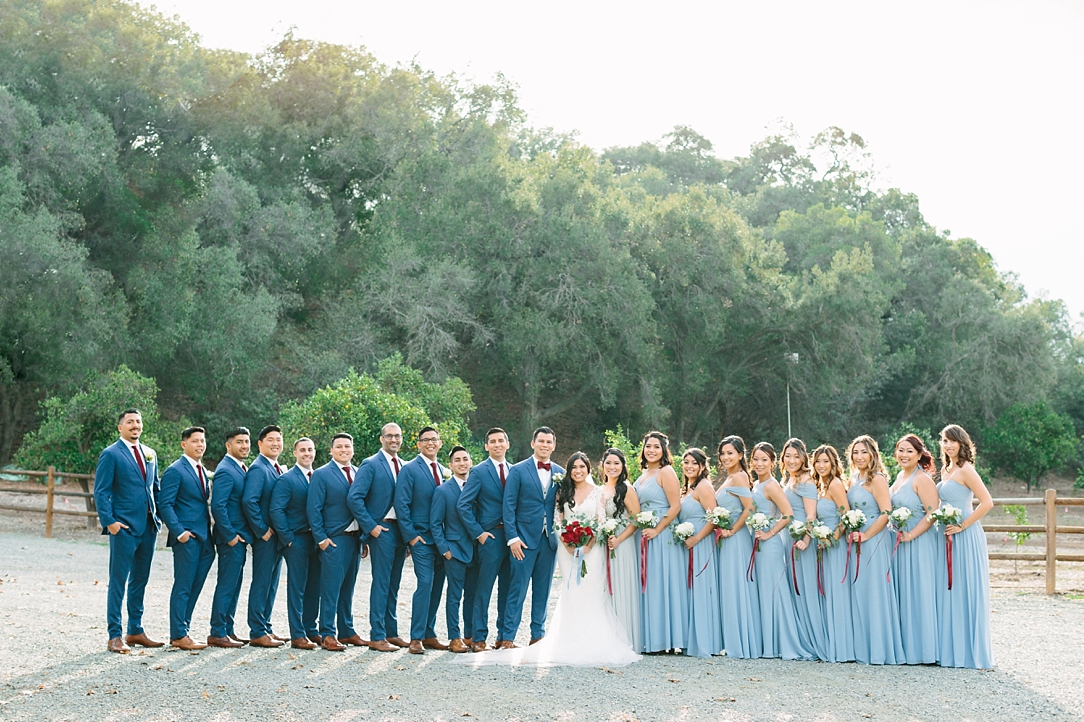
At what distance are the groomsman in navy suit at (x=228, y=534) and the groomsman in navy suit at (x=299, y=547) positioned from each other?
0.29 m

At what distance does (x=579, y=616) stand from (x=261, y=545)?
2.72 meters

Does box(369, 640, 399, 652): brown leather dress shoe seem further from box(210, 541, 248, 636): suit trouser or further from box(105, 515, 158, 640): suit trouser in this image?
box(105, 515, 158, 640): suit trouser

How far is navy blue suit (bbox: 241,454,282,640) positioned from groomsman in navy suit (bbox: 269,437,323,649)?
9 centimetres

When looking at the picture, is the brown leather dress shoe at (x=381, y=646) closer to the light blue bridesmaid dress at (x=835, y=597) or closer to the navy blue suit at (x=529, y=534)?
the navy blue suit at (x=529, y=534)

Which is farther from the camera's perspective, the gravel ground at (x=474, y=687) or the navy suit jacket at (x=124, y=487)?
the navy suit jacket at (x=124, y=487)

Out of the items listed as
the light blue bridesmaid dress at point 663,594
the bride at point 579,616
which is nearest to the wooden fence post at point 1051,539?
the light blue bridesmaid dress at point 663,594

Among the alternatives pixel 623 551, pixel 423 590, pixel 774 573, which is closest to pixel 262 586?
pixel 423 590

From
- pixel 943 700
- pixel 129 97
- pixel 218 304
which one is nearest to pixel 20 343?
pixel 218 304

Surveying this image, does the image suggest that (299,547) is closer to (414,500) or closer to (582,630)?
(414,500)

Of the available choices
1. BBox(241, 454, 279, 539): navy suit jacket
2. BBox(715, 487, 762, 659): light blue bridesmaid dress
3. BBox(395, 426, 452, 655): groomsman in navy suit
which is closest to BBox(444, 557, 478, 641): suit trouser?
BBox(395, 426, 452, 655): groomsman in navy suit

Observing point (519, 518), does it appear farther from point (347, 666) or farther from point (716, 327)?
point (716, 327)

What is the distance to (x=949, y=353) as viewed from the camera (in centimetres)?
3716

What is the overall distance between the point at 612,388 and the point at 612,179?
31.3 ft

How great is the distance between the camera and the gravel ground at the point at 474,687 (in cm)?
665
